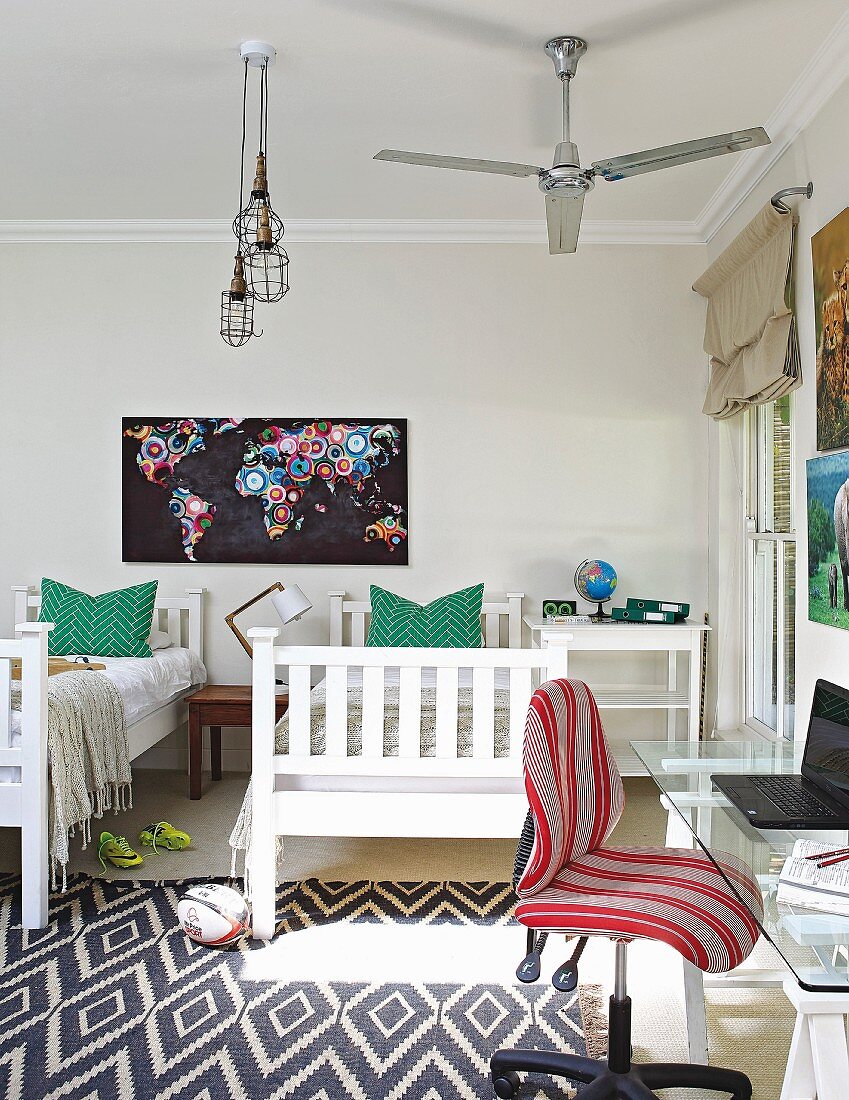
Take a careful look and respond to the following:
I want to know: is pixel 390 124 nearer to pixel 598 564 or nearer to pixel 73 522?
pixel 598 564

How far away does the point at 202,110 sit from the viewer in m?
3.23

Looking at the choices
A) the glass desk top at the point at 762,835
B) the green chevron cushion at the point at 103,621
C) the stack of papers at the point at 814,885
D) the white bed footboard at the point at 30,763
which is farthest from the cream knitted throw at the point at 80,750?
the stack of papers at the point at 814,885

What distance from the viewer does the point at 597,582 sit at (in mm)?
4227

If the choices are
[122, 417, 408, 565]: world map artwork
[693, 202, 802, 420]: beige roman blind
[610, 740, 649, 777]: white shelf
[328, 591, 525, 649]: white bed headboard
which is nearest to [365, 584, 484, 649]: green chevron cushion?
[328, 591, 525, 649]: white bed headboard

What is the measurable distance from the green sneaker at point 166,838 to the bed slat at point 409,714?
115 centimetres

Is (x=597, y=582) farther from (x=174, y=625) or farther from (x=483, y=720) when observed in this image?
(x=174, y=625)

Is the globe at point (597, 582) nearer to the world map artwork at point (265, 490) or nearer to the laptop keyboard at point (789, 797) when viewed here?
the world map artwork at point (265, 490)

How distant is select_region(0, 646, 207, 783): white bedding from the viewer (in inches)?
140

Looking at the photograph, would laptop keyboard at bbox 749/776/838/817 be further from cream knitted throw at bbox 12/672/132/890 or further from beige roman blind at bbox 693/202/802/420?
cream knitted throw at bbox 12/672/132/890

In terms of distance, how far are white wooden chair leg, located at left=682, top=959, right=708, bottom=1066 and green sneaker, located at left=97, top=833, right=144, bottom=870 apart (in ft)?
6.45

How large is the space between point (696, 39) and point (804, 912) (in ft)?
8.20

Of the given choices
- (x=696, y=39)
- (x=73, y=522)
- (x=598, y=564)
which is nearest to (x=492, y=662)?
(x=598, y=564)

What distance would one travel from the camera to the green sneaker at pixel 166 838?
337 cm

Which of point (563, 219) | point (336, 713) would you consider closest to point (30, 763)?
point (336, 713)
